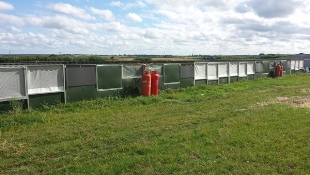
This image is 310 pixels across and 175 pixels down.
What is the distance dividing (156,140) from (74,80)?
6.27 metres

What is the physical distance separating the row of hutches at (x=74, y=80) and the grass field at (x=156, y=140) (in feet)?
1.92

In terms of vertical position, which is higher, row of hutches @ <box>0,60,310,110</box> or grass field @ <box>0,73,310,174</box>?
row of hutches @ <box>0,60,310,110</box>

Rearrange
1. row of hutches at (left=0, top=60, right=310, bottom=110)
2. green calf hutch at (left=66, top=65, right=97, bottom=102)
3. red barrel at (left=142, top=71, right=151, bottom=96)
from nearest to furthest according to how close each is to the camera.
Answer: row of hutches at (left=0, top=60, right=310, bottom=110)
green calf hutch at (left=66, top=65, right=97, bottom=102)
red barrel at (left=142, top=71, right=151, bottom=96)

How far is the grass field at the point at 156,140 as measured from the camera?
5.26 meters

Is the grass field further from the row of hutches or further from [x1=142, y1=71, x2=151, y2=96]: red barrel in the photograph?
[x1=142, y1=71, x2=151, y2=96]: red barrel

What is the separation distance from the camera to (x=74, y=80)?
11938mm

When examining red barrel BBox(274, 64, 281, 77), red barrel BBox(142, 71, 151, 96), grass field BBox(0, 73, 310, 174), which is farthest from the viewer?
red barrel BBox(274, 64, 281, 77)

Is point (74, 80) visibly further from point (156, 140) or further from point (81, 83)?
point (156, 140)

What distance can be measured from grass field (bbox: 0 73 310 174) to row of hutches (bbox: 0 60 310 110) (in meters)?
0.59

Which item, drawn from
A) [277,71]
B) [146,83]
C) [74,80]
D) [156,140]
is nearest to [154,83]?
[146,83]

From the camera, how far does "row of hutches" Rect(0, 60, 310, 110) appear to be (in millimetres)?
10091

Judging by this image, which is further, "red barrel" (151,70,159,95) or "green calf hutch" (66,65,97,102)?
"red barrel" (151,70,159,95)

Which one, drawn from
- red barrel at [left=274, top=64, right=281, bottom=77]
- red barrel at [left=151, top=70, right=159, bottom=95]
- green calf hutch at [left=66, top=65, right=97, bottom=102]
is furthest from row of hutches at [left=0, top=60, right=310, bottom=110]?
red barrel at [left=274, top=64, right=281, bottom=77]

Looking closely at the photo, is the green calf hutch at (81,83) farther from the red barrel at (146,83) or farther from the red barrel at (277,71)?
the red barrel at (277,71)
